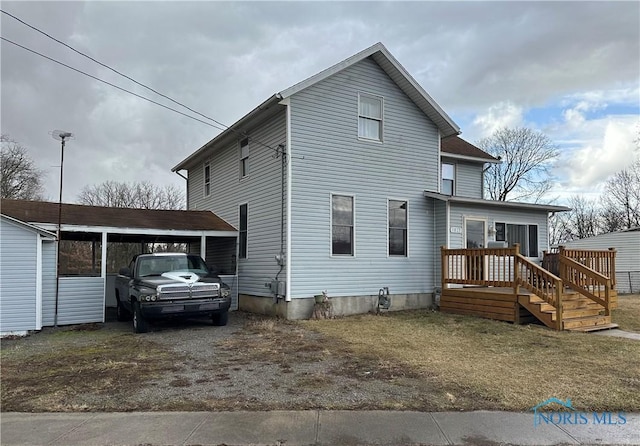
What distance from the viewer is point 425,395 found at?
5.36 meters

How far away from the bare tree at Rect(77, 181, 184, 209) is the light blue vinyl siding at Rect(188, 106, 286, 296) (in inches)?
909

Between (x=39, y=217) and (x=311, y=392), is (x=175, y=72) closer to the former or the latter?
(x=39, y=217)

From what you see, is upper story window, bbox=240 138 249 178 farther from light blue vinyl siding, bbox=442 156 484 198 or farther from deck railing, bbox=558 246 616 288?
deck railing, bbox=558 246 616 288

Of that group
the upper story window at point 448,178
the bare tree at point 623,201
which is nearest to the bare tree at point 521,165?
the bare tree at point 623,201

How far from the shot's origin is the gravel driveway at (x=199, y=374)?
511 cm

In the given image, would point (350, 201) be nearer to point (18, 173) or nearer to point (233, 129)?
point (233, 129)

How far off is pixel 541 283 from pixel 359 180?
5.41 metres

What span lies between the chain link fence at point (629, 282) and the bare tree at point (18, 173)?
122 ft

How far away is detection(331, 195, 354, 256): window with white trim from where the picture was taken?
40.7 feet

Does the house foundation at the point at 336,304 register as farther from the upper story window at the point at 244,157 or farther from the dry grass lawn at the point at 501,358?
the upper story window at the point at 244,157

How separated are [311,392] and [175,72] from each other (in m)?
11.7

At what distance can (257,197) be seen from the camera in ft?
43.5

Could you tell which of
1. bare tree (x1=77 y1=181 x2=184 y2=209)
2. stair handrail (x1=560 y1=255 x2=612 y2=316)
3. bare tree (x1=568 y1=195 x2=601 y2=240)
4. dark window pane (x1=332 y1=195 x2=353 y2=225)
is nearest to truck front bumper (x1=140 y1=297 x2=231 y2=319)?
dark window pane (x1=332 y1=195 x2=353 y2=225)

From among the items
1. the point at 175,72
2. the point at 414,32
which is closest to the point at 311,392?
the point at 414,32
